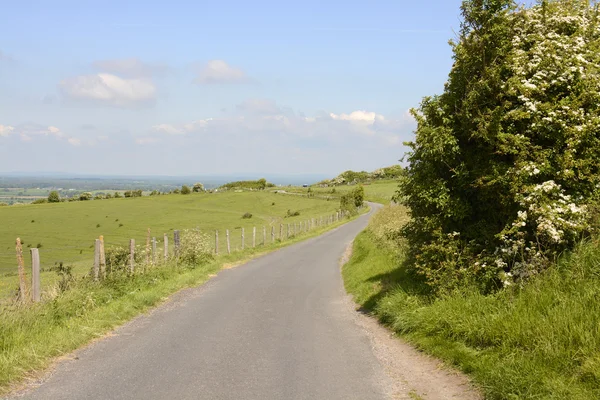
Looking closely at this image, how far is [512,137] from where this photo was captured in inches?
374

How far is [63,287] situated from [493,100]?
1221cm

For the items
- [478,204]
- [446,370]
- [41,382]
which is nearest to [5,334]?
[41,382]

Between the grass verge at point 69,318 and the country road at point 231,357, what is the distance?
362 mm

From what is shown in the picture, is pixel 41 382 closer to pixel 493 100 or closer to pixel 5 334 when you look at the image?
pixel 5 334

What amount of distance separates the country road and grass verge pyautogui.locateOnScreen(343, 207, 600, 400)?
3.99ft

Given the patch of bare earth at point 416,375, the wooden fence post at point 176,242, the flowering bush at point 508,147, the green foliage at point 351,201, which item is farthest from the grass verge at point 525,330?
the green foliage at point 351,201

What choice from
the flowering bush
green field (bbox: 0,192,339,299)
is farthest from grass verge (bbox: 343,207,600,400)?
green field (bbox: 0,192,339,299)

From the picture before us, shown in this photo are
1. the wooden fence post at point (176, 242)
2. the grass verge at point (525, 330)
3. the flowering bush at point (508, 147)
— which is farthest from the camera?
the wooden fence post at point (176, 242)

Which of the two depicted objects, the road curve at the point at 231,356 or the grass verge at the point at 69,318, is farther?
the grass verge at the point at 69,318

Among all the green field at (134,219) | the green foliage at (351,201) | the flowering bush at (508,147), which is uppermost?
the flowering bush at (508,147)

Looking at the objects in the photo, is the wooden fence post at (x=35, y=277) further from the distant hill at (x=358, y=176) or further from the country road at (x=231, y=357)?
the distant hill at (x=358, y=176)

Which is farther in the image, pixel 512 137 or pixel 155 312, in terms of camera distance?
pixel 155 312

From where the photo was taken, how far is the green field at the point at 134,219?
193ft

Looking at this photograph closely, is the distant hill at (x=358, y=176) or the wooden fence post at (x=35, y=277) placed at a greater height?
the distant hill at (x=358, y=176)
